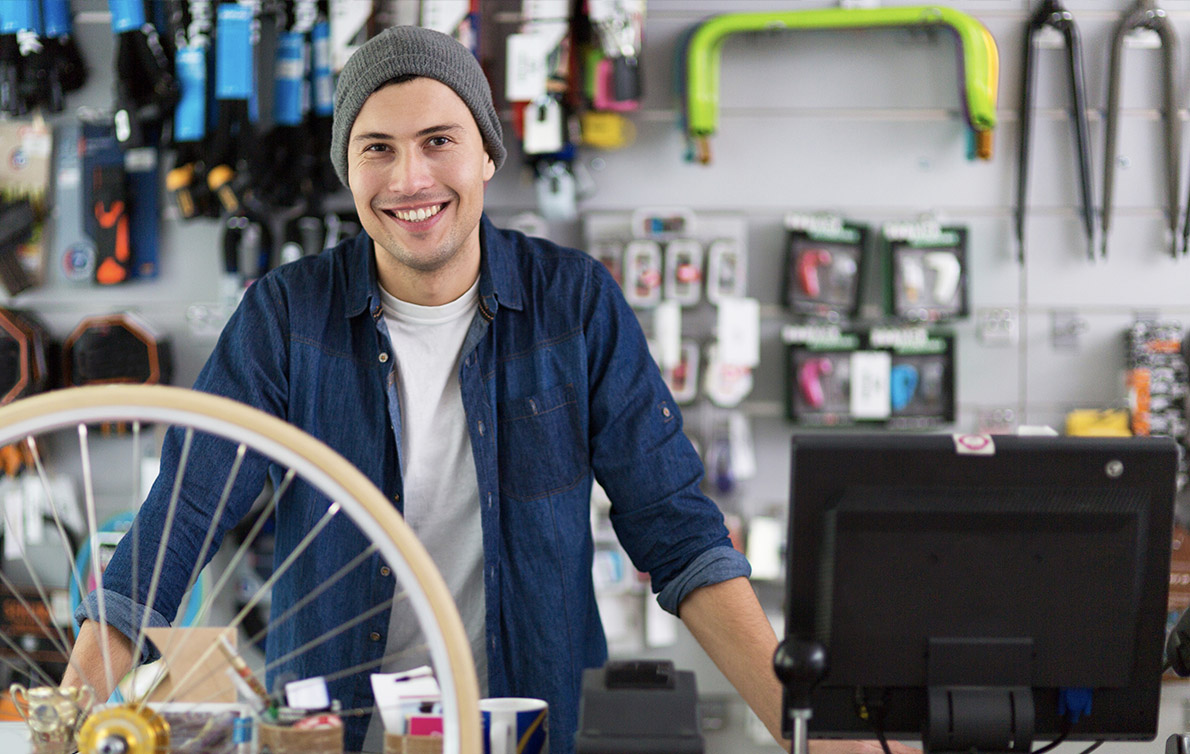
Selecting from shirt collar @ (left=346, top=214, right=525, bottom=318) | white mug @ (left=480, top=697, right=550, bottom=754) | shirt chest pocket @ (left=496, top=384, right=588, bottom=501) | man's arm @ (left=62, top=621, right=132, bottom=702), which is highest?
shirt collar @ (left=346, top=214, right=525, bottom=318)

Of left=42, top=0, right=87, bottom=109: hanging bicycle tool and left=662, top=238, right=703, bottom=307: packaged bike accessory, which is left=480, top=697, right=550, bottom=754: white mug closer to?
left=662, top=238, right=703, bottom=307: packaged bike accessory

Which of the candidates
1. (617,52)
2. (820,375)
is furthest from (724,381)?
(617,52)

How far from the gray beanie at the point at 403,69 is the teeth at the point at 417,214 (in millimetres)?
165

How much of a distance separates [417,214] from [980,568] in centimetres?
90

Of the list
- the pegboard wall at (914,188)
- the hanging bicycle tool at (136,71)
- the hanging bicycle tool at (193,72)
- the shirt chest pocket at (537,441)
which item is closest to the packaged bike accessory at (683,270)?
the pegboard wall at (914,188)

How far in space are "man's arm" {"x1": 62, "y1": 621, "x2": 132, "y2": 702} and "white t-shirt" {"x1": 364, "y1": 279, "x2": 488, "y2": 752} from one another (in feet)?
1.37

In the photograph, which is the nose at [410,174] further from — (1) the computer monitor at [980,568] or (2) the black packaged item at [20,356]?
(2) the black packaged item at [20,356]

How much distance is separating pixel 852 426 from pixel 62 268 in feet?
8.74

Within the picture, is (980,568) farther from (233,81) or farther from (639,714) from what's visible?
(233,81)

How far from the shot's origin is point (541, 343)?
1523 mm

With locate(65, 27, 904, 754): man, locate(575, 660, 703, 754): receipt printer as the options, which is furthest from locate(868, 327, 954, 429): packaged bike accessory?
locate(575, 660, 703, 754): receipt printer

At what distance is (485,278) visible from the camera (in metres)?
1.53

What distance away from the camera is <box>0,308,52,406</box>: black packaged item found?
124 inches

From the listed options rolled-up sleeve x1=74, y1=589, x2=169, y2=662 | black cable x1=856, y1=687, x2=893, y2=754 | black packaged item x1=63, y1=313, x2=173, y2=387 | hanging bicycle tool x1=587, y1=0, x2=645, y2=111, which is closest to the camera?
black cable x1=856, y1=687, x2=893, y2=754
